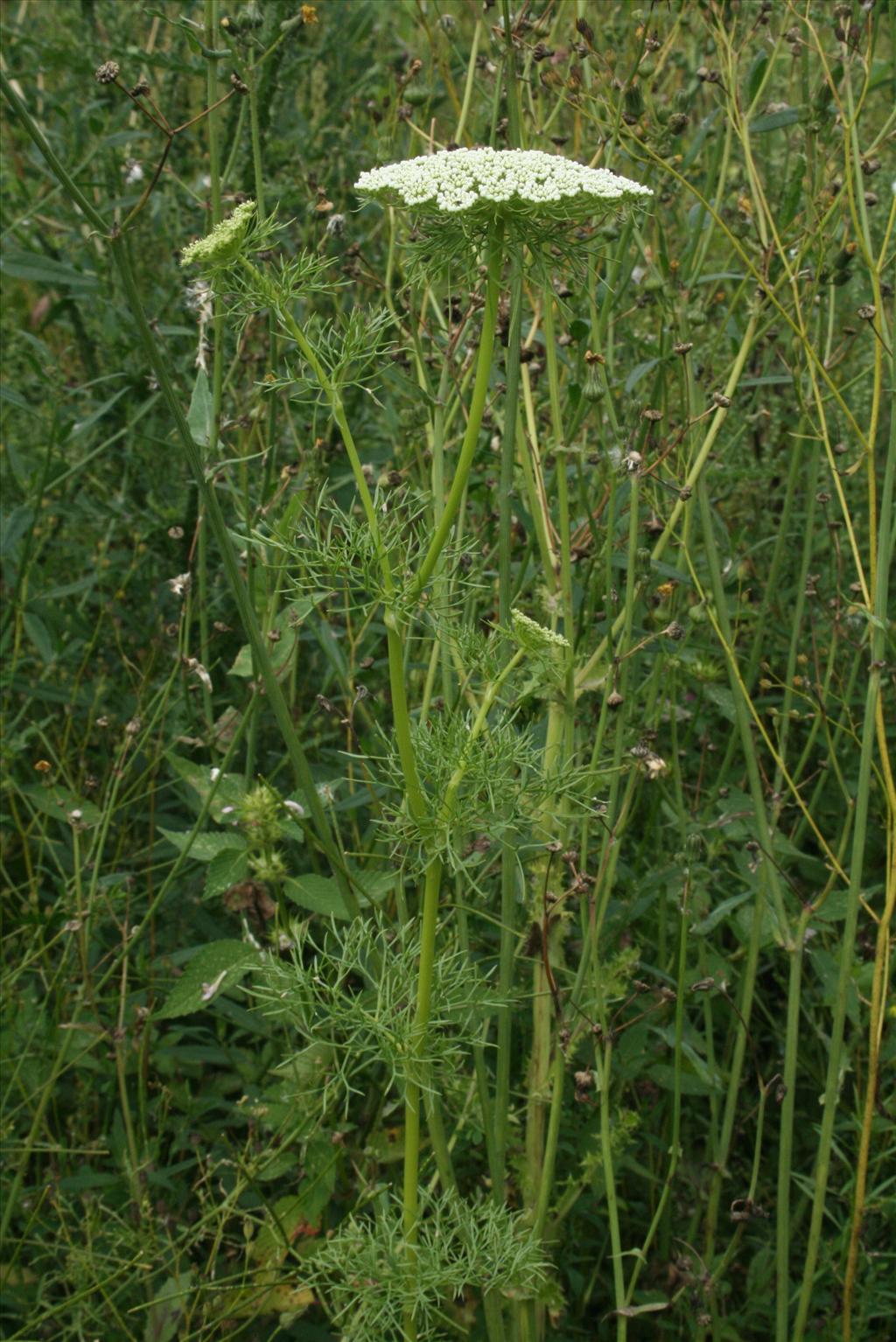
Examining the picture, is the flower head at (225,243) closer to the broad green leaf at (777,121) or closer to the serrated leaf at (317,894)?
the serrated leaf at (317,894)

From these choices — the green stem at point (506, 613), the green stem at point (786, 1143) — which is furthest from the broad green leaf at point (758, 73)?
the green stem at point (786, 1143)

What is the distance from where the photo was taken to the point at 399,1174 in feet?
6.38

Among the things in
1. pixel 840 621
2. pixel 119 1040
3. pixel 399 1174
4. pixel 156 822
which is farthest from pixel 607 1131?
pixel 156 822

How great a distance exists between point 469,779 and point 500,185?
56cm

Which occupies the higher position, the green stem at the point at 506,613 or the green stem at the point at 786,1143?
the green stem at the point at 506,613

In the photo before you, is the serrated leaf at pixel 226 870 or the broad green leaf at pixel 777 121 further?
the broad green leaf at pixel 777 121

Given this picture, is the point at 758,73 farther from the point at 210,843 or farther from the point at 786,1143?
the point at 786,1143

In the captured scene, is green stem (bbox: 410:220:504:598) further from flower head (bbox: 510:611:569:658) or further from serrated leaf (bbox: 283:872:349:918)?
serrated leaf (bbox: 283:872:349:918)

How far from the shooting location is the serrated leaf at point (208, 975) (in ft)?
5.64

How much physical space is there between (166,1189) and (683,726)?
1.15m

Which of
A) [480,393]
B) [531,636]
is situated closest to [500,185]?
[480,393]

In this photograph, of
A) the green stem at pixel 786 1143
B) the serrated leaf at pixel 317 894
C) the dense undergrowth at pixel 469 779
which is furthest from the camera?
the serrated leaf at pixel 317 894

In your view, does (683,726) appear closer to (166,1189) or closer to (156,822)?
(156,822)

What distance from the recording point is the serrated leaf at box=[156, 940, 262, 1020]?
5.64 feet
